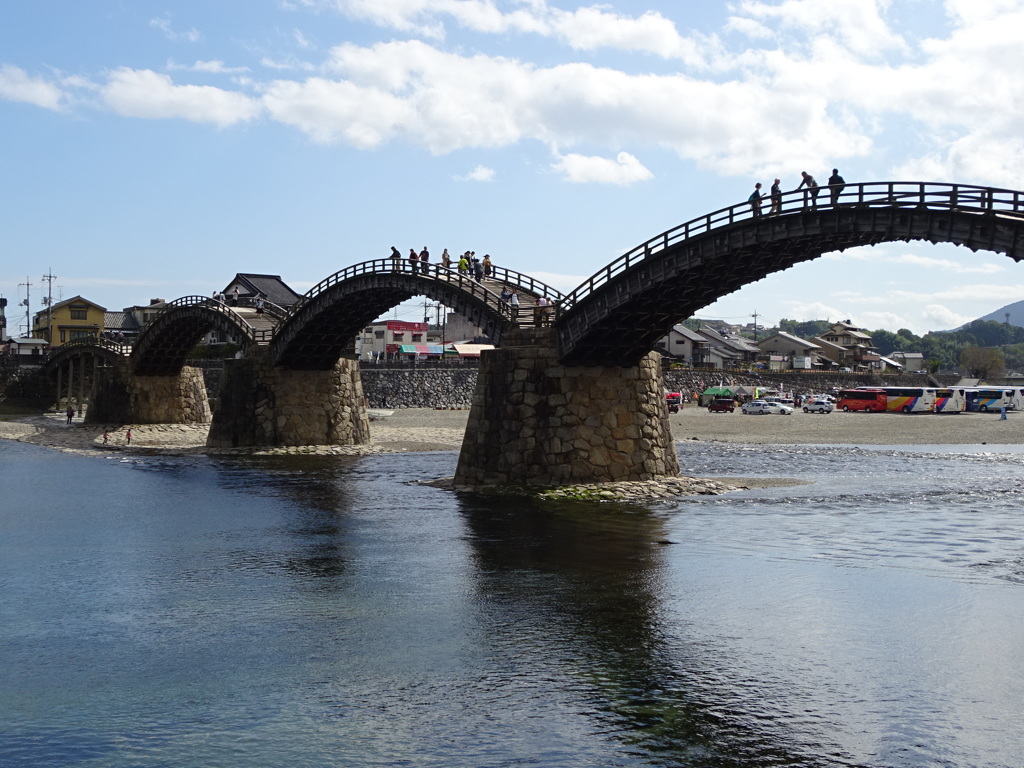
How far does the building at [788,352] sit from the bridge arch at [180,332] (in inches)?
3602

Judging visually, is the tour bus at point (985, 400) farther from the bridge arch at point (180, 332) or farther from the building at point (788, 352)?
the bridge arch at point (180, 332)

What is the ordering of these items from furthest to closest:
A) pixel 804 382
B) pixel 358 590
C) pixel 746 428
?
pixel 804 382, pixel 746 428, pixel 358 590

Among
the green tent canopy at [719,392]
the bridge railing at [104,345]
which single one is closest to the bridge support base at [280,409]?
the bridge railing at [104,345]

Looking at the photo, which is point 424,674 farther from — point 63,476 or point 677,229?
point 63,476

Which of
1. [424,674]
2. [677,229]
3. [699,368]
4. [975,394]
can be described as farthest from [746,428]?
[424,674]

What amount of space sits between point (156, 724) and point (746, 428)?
6450 centimetres

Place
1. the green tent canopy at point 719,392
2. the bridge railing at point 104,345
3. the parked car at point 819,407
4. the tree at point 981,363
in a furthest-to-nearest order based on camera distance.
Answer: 1. the tree at point 981,363
2. the green tent canopy at point 719,392
3. the parked car at point 819,407
4. the bridge railing at point 104,345

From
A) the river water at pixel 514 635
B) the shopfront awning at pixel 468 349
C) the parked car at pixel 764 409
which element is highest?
the shopfront awning at pixel 468 349

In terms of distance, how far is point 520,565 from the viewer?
24.0 metres

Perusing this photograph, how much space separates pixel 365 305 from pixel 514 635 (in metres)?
34.7

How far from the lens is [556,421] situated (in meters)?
35.2

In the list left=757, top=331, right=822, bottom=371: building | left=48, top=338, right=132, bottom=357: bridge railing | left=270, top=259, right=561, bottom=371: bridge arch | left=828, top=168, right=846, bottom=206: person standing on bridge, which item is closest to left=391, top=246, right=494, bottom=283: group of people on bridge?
left=270, top=259, right=561, bottom=371: bridge arch

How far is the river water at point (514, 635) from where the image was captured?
1327 cm

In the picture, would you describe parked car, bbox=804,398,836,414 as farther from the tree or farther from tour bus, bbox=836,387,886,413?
the tree
